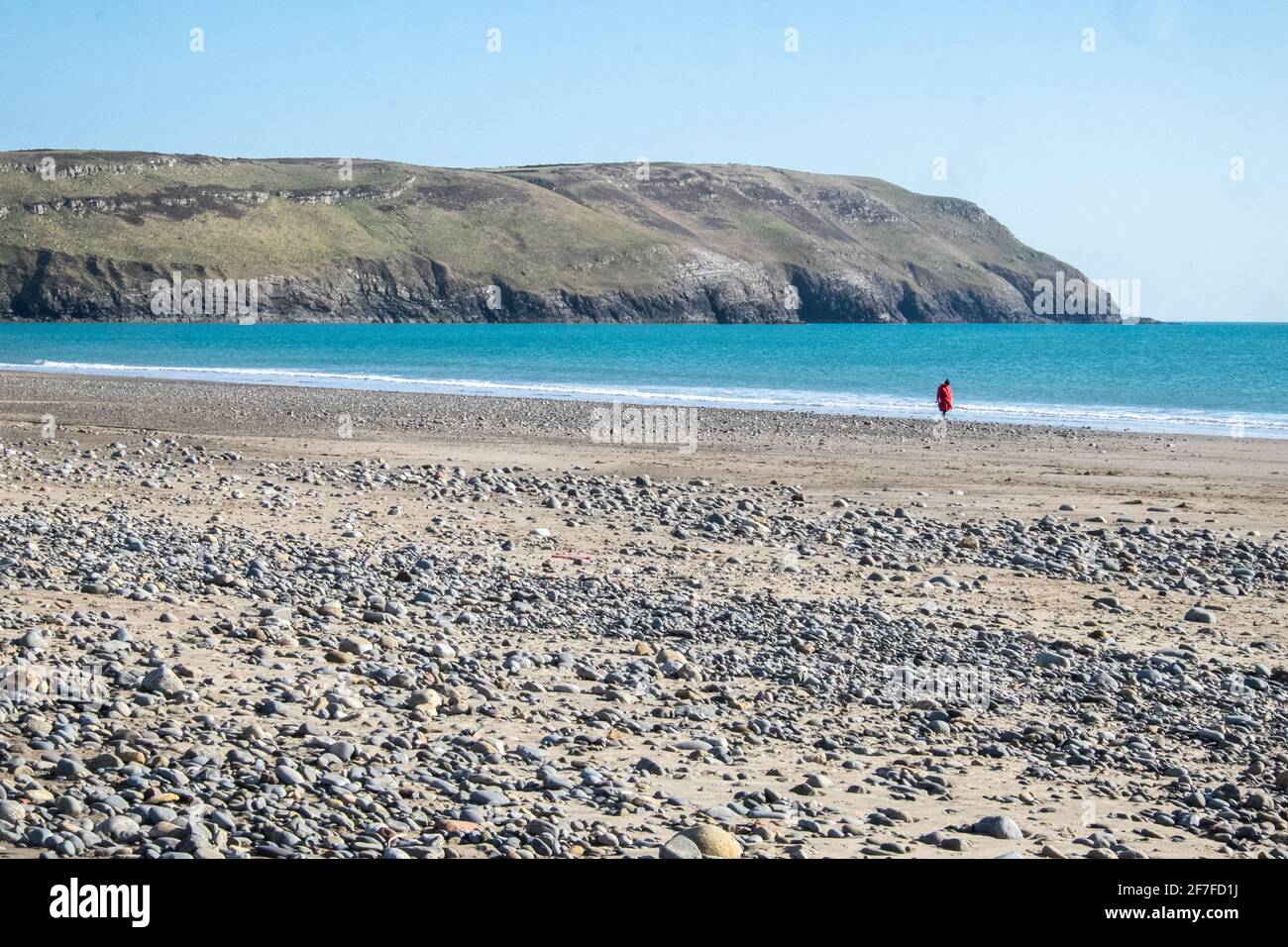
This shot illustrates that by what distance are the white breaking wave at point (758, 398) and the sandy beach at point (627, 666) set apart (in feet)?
55.9

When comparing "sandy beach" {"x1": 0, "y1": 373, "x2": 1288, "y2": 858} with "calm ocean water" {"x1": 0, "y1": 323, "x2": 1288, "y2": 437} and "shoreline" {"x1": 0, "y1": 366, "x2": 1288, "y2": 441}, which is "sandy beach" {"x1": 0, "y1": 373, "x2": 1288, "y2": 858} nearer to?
"shoreline" {"x1": 0, "y1": 366, "x2": 1288, "y2": 441}

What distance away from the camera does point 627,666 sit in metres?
9.76

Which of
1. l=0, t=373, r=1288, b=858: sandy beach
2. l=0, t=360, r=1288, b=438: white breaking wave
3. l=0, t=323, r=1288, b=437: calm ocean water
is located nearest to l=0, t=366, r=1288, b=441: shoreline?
l=0, t=360, r=1288, b=438: white breaking wave

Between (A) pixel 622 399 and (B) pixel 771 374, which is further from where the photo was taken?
(B) pixel 771 374

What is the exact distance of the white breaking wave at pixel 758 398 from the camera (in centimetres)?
3741

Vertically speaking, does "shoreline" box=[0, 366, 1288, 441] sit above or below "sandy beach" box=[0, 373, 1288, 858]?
above

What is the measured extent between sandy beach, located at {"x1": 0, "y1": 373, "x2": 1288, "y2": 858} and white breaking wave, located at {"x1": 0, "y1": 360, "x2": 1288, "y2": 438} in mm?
17025

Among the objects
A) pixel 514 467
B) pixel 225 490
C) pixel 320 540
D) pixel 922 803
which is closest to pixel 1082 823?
pixel 922 803

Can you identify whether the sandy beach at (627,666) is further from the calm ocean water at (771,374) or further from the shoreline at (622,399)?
the calm ocean water at (771,374)

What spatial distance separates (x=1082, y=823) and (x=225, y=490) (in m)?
13.6

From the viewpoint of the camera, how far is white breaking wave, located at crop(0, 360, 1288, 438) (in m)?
37.4

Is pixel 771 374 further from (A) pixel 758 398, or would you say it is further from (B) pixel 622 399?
(B) pixel 622 399

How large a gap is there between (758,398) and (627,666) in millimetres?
36643

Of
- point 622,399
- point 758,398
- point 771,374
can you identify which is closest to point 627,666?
point 622,399
